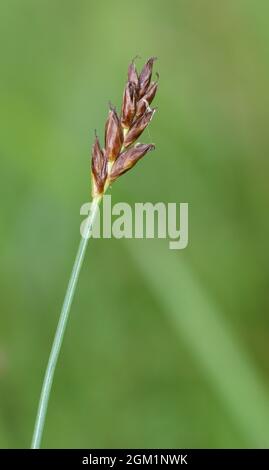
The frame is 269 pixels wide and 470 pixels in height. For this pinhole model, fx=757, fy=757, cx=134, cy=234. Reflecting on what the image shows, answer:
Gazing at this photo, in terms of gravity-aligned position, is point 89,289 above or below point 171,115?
below

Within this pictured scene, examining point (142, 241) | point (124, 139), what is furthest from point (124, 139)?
point (142, 241)

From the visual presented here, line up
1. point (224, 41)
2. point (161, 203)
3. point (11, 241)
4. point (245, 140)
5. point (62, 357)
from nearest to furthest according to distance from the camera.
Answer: point (62, 357)
point (11, 241)
point (161, 203)
point (245, 140)
point (224, 41)

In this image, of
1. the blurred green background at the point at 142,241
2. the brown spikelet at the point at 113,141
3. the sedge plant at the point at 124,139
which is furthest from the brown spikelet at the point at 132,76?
the blurred green background at the point at 142,241

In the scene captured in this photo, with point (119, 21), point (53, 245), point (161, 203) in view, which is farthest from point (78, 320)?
point (119, 21)

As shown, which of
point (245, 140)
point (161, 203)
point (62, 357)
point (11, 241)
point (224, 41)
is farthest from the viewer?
point (224, 41)

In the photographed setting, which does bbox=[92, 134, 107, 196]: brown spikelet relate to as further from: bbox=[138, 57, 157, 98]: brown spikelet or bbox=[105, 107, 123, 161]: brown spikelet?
bbox=[138, 57, 157, 98]: brown spikelet

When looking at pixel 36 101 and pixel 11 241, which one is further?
pixel 36 101

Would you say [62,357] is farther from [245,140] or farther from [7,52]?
[7,52]
